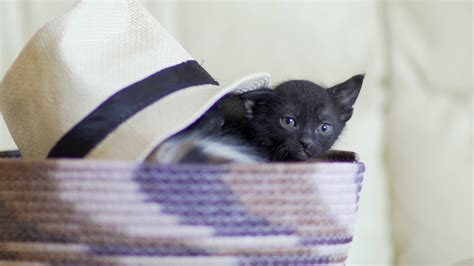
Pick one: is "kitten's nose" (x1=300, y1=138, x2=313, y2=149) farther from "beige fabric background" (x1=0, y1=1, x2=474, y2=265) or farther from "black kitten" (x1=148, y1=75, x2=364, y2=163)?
"beige fabric background" (x1=0, y1=1, x2=474, y2=265)

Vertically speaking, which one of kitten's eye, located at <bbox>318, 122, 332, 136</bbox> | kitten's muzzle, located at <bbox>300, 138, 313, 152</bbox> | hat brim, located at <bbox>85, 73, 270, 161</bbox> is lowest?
kitten's muzzle, located at <bbox>300, 138, 313, 152</bbox>

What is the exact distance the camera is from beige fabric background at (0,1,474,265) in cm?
97

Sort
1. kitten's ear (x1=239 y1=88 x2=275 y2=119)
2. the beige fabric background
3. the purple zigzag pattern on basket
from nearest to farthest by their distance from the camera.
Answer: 1. the purple zigzag pattern on basket
2. kitten's ear (x1=239 y1=88 x2=275 y2=119)
3. the beige fabric background

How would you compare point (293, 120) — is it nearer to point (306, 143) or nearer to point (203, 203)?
point (306, 143)

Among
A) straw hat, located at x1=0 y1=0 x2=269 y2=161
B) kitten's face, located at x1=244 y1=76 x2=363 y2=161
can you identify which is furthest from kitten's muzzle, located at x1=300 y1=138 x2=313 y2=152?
straw hat, located at x1=0 y1=0 x2=269 y2=161

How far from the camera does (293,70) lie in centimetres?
104

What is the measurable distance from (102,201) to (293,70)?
2.11ft

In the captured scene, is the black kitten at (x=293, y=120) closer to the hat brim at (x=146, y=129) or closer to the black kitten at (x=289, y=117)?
the black kitten at (x=289, y=117)

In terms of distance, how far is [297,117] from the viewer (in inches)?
30.4

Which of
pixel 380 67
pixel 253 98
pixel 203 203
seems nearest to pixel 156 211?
pixel 203 203

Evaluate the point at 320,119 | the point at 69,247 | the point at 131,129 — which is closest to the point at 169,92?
the point at 131,129

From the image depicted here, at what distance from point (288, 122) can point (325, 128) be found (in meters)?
0.06

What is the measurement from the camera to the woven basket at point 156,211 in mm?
456

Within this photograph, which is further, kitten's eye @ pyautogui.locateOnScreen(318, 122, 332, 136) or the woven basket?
kitten's eye @ pyautogui.locateOnScreen(318, 122, 332, 136)
